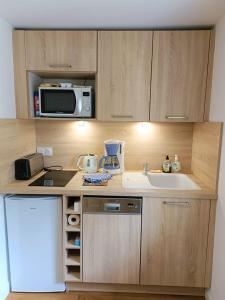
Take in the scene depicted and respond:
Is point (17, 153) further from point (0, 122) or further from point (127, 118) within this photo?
point (127, 118)

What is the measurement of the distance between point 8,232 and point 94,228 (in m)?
0.68

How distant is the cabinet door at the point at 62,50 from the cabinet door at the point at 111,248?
1.21 meters

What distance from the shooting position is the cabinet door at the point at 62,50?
1.75 m

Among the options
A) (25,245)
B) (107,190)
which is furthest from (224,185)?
(25,245)

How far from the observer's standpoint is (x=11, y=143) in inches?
68.8

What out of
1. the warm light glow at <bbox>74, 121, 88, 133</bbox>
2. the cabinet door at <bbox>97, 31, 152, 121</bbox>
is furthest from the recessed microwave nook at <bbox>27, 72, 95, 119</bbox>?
the warm light glow at <bbox>74, 121, 88, 133</bbox>

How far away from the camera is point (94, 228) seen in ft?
5.48

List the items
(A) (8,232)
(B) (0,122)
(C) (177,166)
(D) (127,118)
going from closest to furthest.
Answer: (B) (0,122)
(A) (8,232)
(D) (127,118)
(C) (177,166)

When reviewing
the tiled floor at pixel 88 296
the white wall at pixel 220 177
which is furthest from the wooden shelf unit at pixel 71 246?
the white wall at pixel 220 177

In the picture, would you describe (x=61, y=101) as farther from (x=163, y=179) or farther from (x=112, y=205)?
(x=163, y=179)

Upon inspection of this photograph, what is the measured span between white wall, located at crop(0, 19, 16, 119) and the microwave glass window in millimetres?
248

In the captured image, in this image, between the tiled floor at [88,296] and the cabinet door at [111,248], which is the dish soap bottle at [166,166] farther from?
the tiled floor at [88,296]

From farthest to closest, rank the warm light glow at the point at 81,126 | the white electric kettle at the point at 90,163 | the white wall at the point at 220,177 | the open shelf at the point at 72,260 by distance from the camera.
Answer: the warm light glow at the point at 81,126 < the white electric kettle at the point at 90,163 < the open shelf at the point at 72,260 < the white wall at the point at 220,177

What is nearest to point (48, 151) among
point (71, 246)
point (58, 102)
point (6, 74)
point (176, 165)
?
point (58, 102)
